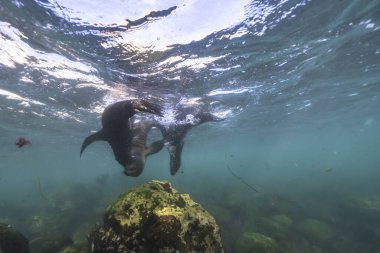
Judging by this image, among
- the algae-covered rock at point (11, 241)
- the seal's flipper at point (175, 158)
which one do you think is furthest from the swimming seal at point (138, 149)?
the algae-covered rock at point (11, 241)

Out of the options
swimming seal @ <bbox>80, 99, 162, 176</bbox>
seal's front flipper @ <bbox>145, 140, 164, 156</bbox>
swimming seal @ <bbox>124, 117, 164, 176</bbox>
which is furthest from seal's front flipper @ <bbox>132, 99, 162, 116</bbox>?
seal's front flipper @ <bbox>145, 140, 164, 156</bbox>

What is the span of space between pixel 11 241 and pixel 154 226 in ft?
19.8

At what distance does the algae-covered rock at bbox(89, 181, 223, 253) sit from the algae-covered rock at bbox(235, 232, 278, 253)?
707 centimetres

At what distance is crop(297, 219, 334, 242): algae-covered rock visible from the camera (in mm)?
17844

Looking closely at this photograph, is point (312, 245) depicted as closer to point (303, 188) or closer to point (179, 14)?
point (179, 14)

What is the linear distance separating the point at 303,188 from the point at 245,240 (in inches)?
1241

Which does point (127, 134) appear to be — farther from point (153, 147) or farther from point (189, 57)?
point (189, 57)

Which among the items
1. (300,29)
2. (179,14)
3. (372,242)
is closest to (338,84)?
(372,242)

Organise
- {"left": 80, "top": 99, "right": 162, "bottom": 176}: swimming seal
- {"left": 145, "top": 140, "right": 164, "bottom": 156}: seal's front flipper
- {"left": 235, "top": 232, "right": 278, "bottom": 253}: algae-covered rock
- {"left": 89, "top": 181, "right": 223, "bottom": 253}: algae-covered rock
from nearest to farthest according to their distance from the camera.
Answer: {"left": 89, "top": 181, "right": 223, "bottom": 253}: algae-covered rock
{"left": 80, "top": 99, "right": 162, "bottom": 176}: swimming seal
{"left": 145, "top": 140, "right": 164, "bottom": 156}: seal's front flipper
{"left": 235, "top": 232, "right": 278, "bottom": 253}: algae-covered rock

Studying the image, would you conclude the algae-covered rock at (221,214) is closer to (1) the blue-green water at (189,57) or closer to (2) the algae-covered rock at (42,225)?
(1) the blue-green water at (189,57)

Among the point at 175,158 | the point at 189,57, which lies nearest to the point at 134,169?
the point at 175,158

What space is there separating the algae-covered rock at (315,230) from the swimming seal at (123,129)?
48.6ft

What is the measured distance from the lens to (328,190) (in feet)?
116

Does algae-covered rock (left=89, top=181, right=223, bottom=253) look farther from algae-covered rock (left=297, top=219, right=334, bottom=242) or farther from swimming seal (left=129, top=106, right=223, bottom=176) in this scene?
algae-covered rock (left=297, top=219, right=334, bottom=242)
